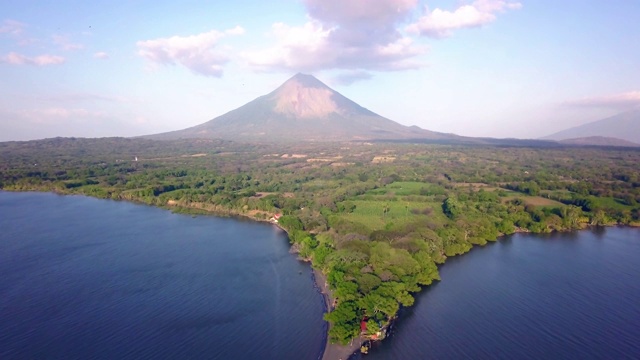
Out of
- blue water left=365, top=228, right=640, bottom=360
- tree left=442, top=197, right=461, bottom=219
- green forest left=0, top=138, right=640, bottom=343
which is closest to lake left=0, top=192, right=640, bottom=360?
blue water left=365, top=228, right=640, bottom=360

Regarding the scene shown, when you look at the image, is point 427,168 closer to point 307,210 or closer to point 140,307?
point 307,210

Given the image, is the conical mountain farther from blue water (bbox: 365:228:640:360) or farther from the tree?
blue water (bbox: 365:228:640:360)

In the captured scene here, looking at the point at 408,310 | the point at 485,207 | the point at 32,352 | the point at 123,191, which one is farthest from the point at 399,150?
the point at 32,352

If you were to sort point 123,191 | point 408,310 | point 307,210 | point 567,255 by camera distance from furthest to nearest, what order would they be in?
point 123,191
point 307,210
point 567,255
point 408,310

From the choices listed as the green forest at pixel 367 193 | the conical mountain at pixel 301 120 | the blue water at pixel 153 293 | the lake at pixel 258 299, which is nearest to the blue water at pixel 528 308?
the lake at pixel 258 299

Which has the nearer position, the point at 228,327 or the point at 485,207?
the point at 228,327

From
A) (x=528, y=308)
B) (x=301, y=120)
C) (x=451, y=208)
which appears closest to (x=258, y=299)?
(x=528, y=308)
